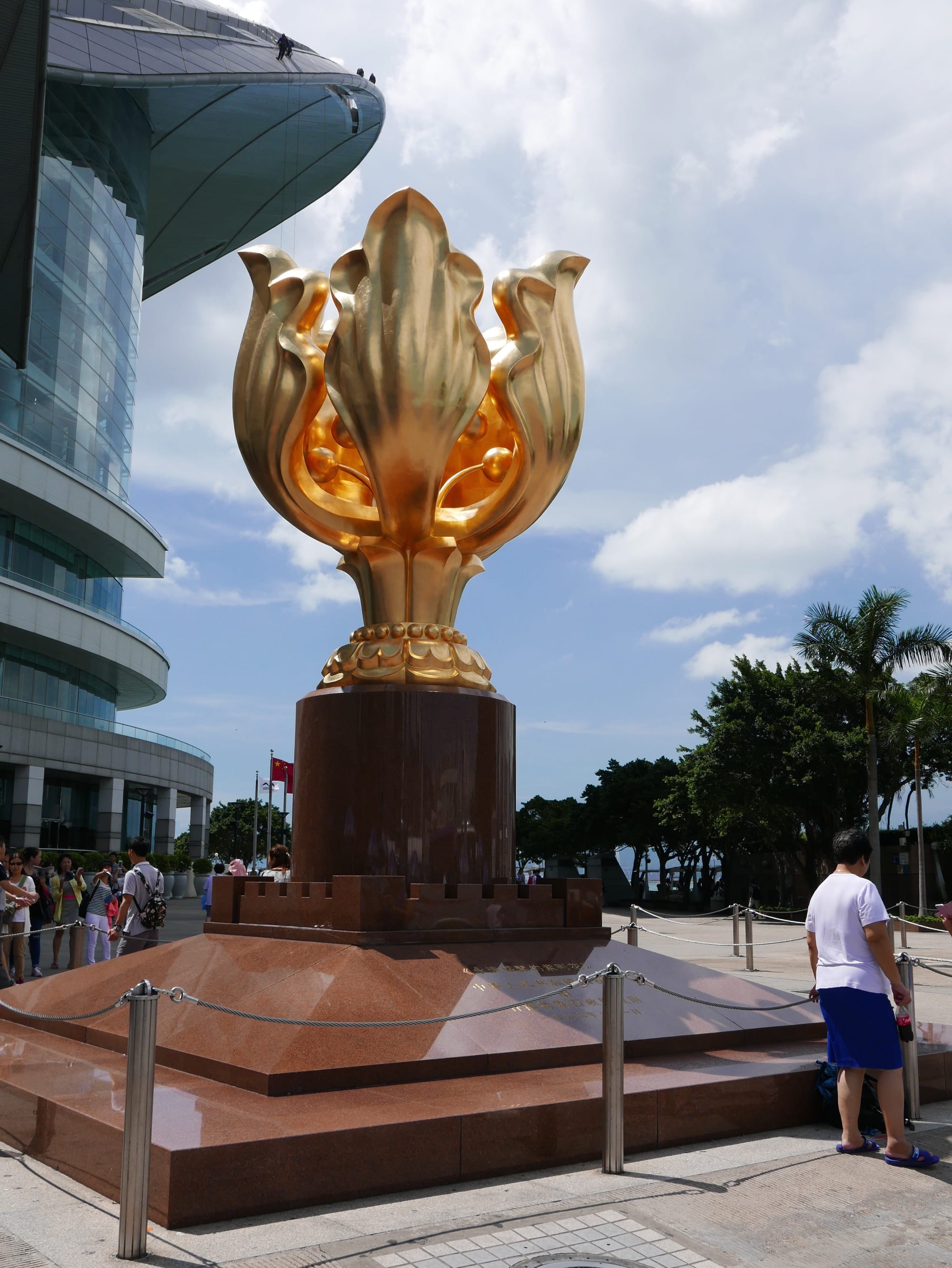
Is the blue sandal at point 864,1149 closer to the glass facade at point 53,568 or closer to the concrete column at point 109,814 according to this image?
the glass facade at point 53,568

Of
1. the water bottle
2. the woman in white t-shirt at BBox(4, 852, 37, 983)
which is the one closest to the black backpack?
the woman in white t-shirt at BBox(4, 852, 37, 983)

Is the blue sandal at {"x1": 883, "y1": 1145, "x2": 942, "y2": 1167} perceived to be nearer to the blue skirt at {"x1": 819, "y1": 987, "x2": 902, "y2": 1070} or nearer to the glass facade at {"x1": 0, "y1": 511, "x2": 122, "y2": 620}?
the blue skirt at {"x1": 819, "y1": 987, "x2": 902, "y2": 1070}

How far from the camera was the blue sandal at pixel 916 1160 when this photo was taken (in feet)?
15.7

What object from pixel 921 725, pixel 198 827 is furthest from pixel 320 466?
pixel 198 827

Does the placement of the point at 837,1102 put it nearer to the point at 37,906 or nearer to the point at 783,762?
the point at 37,906

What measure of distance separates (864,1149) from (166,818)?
38.2 m

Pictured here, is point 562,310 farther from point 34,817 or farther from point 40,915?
point 34,817

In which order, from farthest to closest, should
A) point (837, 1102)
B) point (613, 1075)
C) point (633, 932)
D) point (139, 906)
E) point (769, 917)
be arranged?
point (633, 932), point (769, 917), point (139, 906), point (837, 1102), point (613, 1075)

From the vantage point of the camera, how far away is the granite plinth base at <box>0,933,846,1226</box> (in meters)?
4.29

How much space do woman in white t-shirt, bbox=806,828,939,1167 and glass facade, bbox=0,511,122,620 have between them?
1196 inches

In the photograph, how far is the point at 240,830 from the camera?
75938 millimetres

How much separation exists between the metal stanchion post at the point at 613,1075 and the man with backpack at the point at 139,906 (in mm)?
4820

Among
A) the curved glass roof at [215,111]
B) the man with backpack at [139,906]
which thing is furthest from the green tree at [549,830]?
the man with backpack at [139,906]

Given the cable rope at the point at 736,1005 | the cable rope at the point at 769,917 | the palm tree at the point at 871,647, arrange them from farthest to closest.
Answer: the palm tree at the point at 871,647, the cable rope at the point at 769,917, the cable rope at the point at 736,1005
